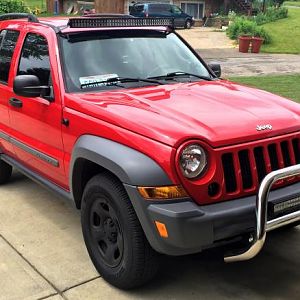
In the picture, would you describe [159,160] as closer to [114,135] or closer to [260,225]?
[114,135]

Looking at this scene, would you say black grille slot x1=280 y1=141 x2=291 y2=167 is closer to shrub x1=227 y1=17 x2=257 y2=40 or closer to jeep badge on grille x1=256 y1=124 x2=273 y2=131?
jeep badge on grille x1=256 y1=124 x2=273 y2=131

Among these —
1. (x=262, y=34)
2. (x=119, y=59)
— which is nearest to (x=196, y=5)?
(x=262, y=34)

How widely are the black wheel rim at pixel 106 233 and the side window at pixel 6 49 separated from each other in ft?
6.99

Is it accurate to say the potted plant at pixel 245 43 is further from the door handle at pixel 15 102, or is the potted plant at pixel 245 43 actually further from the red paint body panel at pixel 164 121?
the door handle at pixel 15 102

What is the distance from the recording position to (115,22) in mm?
4598

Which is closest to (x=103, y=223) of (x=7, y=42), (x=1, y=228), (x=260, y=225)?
(x=260, y=225)

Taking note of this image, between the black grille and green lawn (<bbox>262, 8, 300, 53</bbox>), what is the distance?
2416 centimetres

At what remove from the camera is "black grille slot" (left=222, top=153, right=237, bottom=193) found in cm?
321

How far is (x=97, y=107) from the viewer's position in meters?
3.69

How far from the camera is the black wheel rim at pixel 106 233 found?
3480 mm

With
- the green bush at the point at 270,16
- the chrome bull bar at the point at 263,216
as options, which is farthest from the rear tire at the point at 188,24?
the chrome bull bar at the point at 263,216

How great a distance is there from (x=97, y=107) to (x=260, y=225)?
1.42m

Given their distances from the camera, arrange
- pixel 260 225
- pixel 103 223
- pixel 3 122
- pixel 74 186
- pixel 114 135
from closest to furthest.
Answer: pixel 260 225, pixel 114 135, pixel 103 223, pixel 74 186, pixel 3 122

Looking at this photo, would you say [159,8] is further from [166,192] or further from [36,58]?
[166,192]
